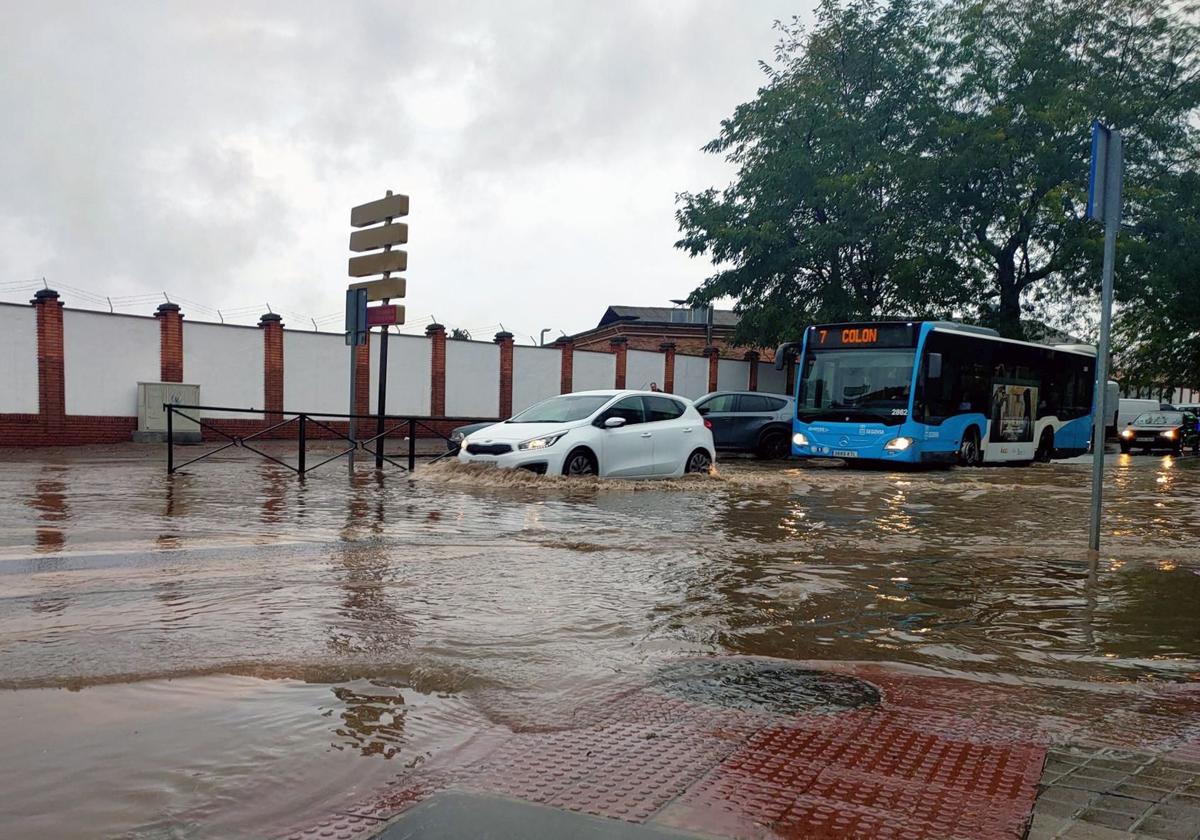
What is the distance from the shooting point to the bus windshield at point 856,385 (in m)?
20.1

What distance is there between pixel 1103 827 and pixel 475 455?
39.5 ft

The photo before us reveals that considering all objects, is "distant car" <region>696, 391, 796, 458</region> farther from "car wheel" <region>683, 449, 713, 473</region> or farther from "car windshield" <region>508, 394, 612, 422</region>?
"car windshield" <region>508, 394, 612, 422</region>

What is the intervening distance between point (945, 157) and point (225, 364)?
2244cm

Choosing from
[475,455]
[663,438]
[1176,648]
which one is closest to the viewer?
[1176,648]

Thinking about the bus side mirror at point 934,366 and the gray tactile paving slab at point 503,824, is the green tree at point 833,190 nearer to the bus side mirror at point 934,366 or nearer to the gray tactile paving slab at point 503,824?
the bus side mirror at point 934,366

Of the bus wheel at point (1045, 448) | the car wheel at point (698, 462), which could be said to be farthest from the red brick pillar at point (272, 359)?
the bus wheel at point (1045, 448)

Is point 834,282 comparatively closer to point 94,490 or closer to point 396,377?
point 396,377

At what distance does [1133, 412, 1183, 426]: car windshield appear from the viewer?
1342 inches

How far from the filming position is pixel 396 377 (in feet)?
100.0

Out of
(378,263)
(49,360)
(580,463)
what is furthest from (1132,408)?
(49,360)

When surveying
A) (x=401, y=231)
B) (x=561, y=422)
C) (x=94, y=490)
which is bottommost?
(x=94, y=490)

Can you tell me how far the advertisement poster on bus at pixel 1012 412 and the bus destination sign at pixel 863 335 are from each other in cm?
327

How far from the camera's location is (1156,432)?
111 feet

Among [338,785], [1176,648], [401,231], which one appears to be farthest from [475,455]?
[338,785]
